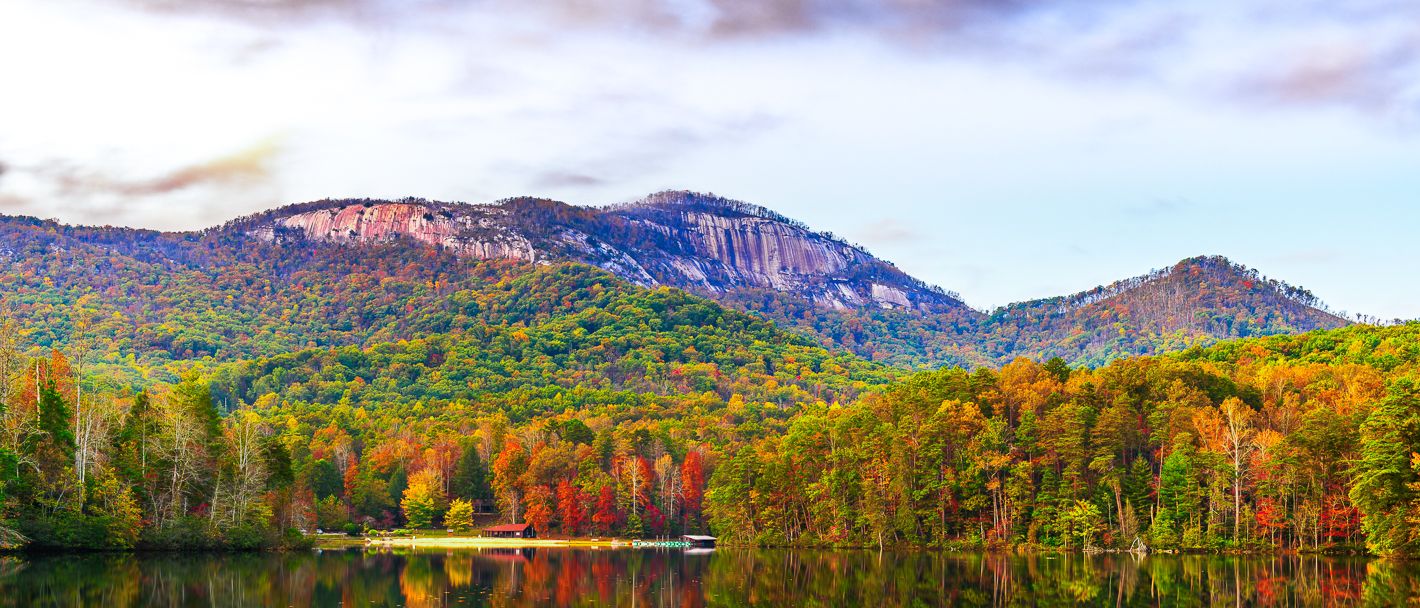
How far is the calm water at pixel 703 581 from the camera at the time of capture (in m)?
49.4

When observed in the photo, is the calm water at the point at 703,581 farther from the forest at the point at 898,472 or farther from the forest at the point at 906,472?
the forest at the point at 906,472

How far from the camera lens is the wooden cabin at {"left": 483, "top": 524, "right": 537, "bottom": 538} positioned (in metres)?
123

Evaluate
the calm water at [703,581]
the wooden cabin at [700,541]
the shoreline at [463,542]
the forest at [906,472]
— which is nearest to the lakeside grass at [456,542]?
the shoreline at [463,542]

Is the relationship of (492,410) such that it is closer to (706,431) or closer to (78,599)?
(706,431)

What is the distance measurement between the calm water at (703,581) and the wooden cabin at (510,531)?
133ft

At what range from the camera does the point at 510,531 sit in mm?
123312

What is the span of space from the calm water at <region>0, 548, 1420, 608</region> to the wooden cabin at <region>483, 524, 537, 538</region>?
133 ft

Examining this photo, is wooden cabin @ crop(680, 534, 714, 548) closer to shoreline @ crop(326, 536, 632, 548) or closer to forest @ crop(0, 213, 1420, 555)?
forest @ crop(0, 213, 1420, 555)

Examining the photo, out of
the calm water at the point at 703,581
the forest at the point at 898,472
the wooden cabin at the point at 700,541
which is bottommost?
the wooden cabin at the point at 700,541

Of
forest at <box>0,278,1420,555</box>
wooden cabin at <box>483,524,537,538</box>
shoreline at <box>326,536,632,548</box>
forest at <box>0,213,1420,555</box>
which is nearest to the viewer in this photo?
forest at <box>0,213,1420,555</box>

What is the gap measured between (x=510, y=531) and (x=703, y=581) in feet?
212

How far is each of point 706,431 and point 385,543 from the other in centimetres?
5938

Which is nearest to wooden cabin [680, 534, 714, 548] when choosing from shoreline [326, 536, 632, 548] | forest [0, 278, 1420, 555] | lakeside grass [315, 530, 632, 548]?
forest [0, 278, 1420, 555]

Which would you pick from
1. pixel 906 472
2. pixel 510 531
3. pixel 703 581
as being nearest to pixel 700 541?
pixel 510 531
